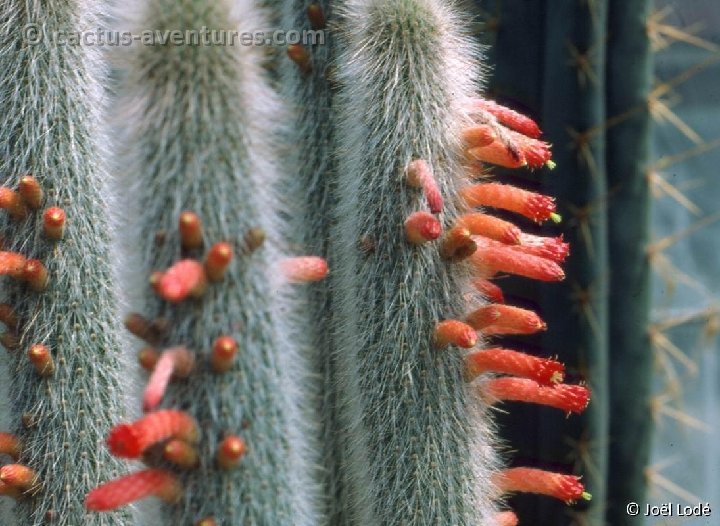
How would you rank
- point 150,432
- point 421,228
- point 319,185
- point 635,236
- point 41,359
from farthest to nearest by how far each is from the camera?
point 635,236 → point 319,185 → point 41,359 → point 421,228 → point 150,432

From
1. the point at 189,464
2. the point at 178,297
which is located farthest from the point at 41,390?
the point at 178,297

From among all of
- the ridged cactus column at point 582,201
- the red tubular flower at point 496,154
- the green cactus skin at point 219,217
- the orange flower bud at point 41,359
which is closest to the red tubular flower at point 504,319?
the red tubular flower at point 496,154

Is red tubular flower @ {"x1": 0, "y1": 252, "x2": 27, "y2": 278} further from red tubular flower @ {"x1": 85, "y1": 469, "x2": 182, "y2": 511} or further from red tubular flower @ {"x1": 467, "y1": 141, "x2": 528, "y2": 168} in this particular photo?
red tubular flower @ {"x1": 467, "y1": 141, "x2": 528, "y2": 168}

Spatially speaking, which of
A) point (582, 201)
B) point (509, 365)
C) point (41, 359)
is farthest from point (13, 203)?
point (582, 201)

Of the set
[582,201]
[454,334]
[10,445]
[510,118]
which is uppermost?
[510,118]

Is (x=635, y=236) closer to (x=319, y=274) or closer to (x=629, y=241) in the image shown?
(x=629, y=241)

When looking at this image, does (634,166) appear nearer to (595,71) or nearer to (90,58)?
(595,71)

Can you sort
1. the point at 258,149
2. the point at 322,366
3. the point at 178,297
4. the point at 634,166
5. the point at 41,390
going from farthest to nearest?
the point at 634,166, the point at 322,366, the point at 41,390, the point at 258,149, the point at 178,297
